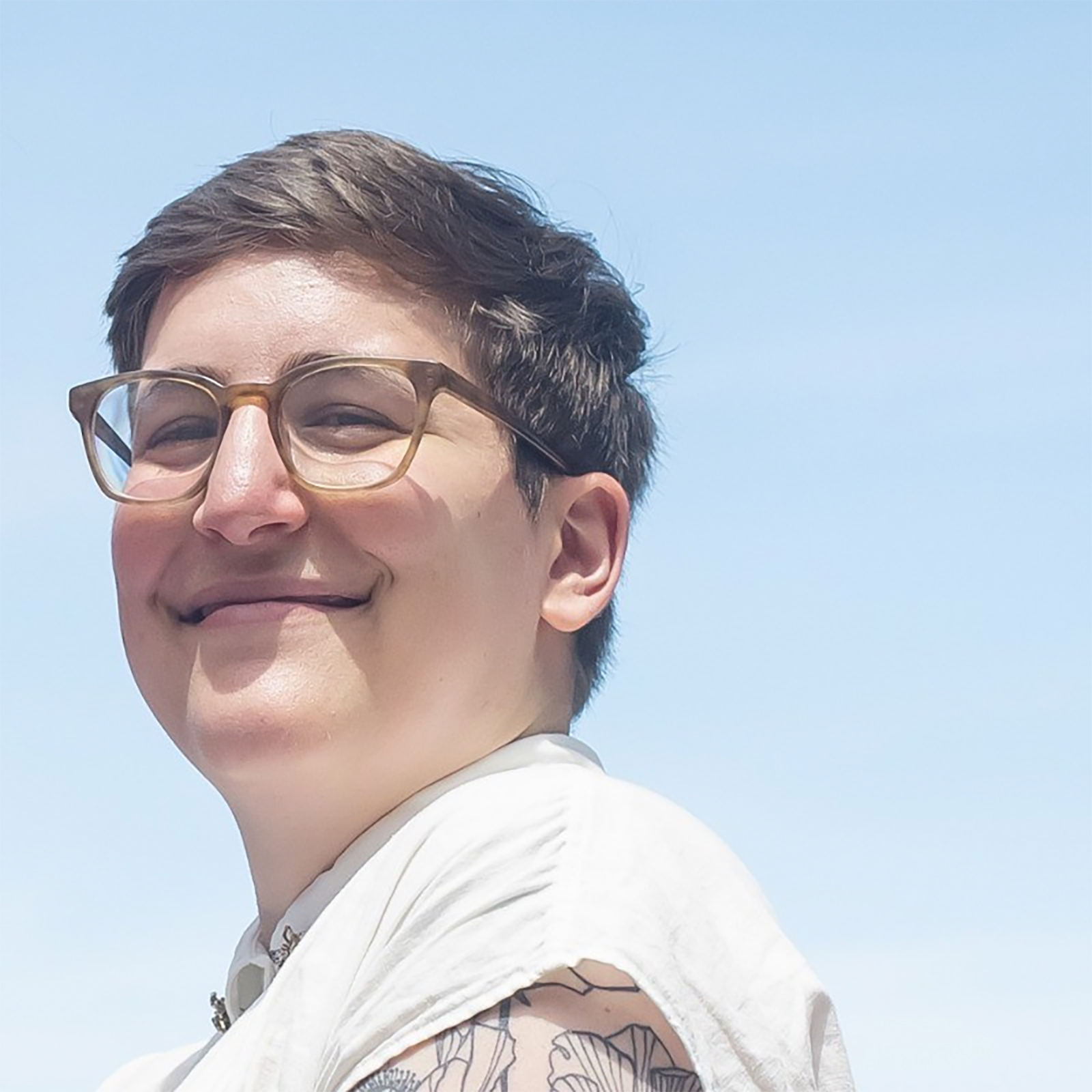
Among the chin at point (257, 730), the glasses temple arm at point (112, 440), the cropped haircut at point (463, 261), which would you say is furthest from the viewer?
the glasses temple arm at point (112, 440)

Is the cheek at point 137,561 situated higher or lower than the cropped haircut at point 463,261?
lower

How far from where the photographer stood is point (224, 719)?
8.45 feet

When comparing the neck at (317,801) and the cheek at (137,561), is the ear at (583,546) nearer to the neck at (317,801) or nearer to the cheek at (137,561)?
the neck at (317,801)

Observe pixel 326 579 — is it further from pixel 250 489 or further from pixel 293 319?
pixel 293 319

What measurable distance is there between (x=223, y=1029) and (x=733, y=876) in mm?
945

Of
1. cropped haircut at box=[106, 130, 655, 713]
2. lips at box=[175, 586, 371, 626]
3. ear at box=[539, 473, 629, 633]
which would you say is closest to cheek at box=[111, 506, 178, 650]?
lips at box=[175, 586, 371, 626]

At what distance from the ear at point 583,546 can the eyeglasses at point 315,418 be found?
0.18 meters

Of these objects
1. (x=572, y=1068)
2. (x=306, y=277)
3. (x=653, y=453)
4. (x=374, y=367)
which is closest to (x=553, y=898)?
(x=572, y=1068)

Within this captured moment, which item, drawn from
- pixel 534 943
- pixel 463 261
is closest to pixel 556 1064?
pixel 534 943

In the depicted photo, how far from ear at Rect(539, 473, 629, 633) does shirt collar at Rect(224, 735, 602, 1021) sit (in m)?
0.22

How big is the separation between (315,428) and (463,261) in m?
0.42

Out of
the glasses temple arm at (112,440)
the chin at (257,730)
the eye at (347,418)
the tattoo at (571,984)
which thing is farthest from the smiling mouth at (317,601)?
the tattoo at (571,984)

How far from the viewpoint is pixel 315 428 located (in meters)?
2.61

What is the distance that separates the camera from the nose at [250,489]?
2.55 meters
